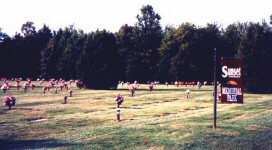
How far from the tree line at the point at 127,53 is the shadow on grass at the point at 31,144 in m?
32.8

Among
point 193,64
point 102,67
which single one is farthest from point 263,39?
point 193,64

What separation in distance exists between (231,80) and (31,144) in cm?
822

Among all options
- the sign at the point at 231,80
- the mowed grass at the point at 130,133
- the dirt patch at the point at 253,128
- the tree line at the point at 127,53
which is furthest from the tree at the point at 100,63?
the sign at the point at 231,80

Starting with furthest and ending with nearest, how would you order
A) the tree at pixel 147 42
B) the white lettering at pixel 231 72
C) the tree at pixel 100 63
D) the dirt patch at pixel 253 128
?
the tree at pixel 147 42 < the tree at pixel 100 63 < the dirt patch at pixel 253 128 < the white lettering at pixel 231 72

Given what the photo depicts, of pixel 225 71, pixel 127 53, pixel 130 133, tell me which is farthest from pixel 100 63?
pixel 225 71

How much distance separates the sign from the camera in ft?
41.0

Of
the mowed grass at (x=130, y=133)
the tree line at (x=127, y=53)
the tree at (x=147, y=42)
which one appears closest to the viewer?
the mowed grass at (x=130, y=133)

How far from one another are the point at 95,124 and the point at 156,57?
63.2 meters

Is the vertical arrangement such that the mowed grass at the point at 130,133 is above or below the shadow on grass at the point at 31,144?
above

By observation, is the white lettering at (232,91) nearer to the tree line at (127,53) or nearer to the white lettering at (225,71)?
the white lettering at (225,71)

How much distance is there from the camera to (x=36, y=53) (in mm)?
86438

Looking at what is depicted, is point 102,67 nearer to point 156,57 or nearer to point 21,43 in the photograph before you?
point 156,57

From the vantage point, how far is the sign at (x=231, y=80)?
12.5 m

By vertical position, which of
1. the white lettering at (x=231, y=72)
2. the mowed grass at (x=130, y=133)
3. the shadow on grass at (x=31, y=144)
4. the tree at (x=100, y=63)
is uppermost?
the tree at (x=100, y=63)
